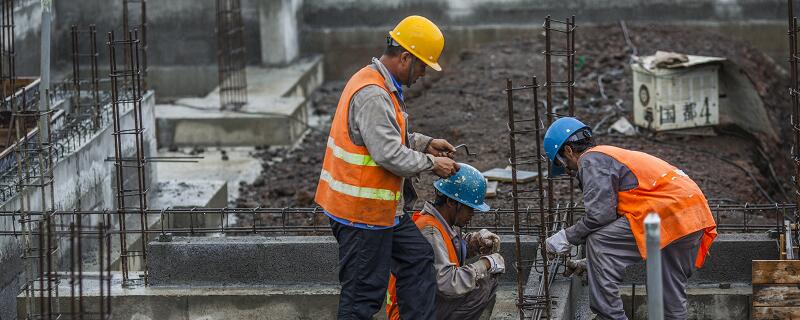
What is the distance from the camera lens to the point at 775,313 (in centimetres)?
695

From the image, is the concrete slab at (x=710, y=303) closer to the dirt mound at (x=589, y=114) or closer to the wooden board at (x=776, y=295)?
the wooden board at (x=776, y=295)

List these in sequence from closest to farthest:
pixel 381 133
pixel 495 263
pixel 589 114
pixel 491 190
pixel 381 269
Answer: pixel 381 133
pixel 381 269
pixel 495 263
pixel 491 190
pixel 589 114

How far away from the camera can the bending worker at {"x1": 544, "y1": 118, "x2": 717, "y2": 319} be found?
636 centimetres

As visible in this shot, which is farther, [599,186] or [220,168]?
[220,168]

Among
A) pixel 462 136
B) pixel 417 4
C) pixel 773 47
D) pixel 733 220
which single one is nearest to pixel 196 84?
pixel 417 4

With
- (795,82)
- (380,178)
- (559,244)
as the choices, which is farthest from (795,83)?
(380,178)

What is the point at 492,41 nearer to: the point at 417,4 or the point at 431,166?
the point at 417,4

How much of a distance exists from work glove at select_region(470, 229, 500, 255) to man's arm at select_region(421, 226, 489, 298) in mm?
234

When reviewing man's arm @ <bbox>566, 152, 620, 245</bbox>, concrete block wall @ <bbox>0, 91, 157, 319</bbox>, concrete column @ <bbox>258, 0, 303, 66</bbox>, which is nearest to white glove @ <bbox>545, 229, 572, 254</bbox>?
man's arm @ <bbox>566, 152, 620, 245</bbox>

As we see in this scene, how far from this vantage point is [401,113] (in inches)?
246

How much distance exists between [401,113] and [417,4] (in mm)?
13788

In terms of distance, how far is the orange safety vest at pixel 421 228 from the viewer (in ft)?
21.4

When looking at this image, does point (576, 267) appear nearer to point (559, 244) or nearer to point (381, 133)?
point (559, 244)

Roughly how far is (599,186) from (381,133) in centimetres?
112
